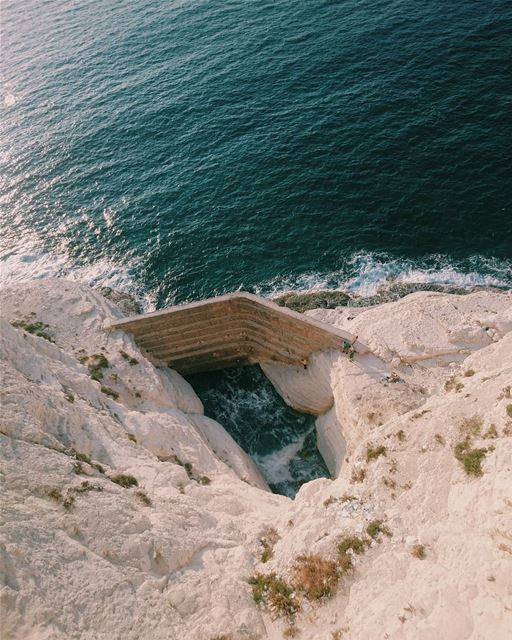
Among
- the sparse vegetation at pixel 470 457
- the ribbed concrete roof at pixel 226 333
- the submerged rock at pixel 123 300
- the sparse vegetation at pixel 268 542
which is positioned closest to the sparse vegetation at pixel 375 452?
the sparse vegetation at pixel 470 457

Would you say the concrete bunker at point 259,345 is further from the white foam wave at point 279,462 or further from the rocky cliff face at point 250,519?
the rocky cliff face at point 250,519

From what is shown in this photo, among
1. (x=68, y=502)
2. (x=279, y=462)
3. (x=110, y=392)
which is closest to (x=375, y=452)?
(x=279, y=462)

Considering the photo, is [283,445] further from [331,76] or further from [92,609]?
[331,76]

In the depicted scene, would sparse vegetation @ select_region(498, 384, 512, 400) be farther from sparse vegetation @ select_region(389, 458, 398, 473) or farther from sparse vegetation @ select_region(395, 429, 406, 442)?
sparse vegetation @ select_region(389, 458, 398, 473)

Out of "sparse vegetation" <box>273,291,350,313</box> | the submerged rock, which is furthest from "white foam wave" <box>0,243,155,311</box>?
Result: "sparse vegetation" <box>273,291,350,313</box>

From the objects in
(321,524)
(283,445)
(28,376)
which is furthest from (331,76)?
(321,524)

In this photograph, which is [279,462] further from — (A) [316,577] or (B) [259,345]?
(A) [316,577]
